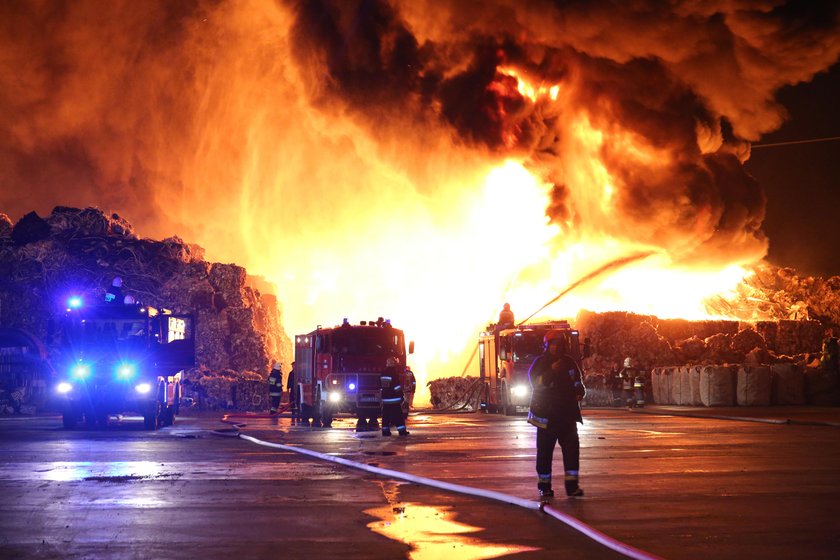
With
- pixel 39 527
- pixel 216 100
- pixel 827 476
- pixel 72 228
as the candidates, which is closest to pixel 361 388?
pixel 827 476

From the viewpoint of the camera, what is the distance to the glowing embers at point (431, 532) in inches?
270

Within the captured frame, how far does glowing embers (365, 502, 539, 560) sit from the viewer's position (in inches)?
270

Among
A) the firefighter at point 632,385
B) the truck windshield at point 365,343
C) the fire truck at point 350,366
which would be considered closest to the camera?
the fire truck at point 350,366

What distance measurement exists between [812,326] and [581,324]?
8.58 metres

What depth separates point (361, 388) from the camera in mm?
23422

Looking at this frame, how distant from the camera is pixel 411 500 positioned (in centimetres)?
976

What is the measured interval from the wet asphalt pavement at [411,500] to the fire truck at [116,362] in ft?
17.3

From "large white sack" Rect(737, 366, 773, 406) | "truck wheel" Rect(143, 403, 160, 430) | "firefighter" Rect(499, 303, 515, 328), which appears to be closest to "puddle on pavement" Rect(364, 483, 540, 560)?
"truck wheel" Rect(143, 403, 160, 430)

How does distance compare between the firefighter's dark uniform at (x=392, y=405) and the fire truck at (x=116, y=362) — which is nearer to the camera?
the firefighter's dark uniform at (x=392, y=405)

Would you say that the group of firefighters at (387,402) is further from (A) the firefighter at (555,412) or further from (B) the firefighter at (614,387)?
(B) the firefighter at (614,387)

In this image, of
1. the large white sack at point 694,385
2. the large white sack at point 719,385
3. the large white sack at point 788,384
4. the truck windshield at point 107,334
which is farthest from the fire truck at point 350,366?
the large white sack at point 788,384

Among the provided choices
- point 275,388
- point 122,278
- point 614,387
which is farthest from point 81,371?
point 614,387

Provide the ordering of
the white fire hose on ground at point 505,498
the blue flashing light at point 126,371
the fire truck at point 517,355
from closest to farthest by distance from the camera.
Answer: the white fire hose on ground at point 505,498
the blue flashing light at point 126,371
the fire truck at point 517,355

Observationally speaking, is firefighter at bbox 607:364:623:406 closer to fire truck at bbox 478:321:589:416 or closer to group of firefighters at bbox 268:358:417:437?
fire truck at bbox 478:321:589:416
